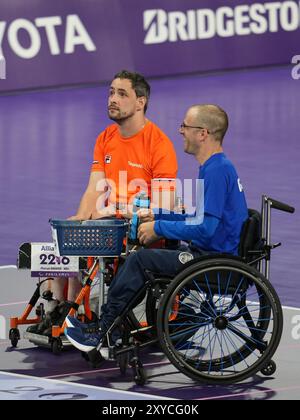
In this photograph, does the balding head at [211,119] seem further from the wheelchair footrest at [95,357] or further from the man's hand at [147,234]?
the wheelchair footrest at [95,357]

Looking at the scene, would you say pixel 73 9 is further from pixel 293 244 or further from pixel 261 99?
pixel 293 244

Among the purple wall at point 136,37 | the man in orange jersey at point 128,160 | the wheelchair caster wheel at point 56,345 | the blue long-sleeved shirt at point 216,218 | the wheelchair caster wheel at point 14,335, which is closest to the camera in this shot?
the blue long-sleeved shirt at point 216,218

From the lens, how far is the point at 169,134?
680 inches

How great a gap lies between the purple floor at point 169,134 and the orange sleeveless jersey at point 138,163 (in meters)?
1.74

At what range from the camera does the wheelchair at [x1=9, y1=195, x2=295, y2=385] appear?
761 centimetres

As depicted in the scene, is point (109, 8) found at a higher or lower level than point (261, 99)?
higher

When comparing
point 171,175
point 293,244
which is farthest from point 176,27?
point 171,175

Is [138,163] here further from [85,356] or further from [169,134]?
[169,134]

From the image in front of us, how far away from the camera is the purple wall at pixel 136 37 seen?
19.6m

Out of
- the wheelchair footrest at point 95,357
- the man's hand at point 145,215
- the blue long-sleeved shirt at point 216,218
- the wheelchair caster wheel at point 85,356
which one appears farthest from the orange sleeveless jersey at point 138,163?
the wheelchair footrest at point 95,357

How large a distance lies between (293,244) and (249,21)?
10.7m

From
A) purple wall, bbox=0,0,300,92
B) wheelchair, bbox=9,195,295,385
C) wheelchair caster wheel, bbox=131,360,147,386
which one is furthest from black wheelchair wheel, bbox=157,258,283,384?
purple wall, bbox=0,0,300,92

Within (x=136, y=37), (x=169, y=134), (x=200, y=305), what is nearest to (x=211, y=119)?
(x=200, y=305)

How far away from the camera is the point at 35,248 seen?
27.8 feet
